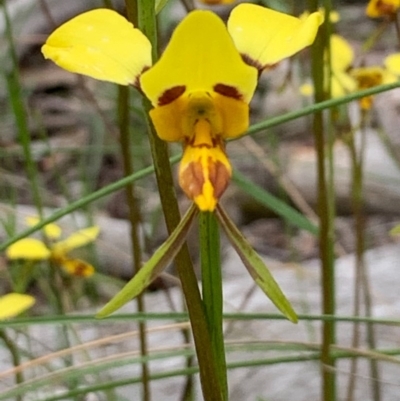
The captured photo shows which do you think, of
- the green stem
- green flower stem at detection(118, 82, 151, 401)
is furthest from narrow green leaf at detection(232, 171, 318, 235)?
the green stem

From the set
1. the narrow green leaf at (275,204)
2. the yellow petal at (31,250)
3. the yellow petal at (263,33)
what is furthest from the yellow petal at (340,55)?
the yellow petal at (263,33)

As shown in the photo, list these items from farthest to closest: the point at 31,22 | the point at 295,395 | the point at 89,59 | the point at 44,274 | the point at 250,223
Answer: the point at 31,22 → the point at 250,223 → the point at 44,274 → the point at 295,395 → the point at 89,59

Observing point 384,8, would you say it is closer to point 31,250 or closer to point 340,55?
point 340,55

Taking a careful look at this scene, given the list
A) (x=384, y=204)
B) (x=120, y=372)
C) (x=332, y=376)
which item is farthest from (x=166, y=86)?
(x=384, y=204)

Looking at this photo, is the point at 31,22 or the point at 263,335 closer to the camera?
the point at 263,335

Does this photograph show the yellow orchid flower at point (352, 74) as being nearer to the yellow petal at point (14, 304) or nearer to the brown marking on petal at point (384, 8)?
the brown marking on petal at point (384, 8)

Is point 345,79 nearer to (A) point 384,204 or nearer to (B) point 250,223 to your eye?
(A) point 384,204

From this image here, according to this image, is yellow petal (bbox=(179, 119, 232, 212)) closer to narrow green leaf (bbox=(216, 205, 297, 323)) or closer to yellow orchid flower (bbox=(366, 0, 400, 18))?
narrow green leaf (bbox=(216, 205, 297, 323))
